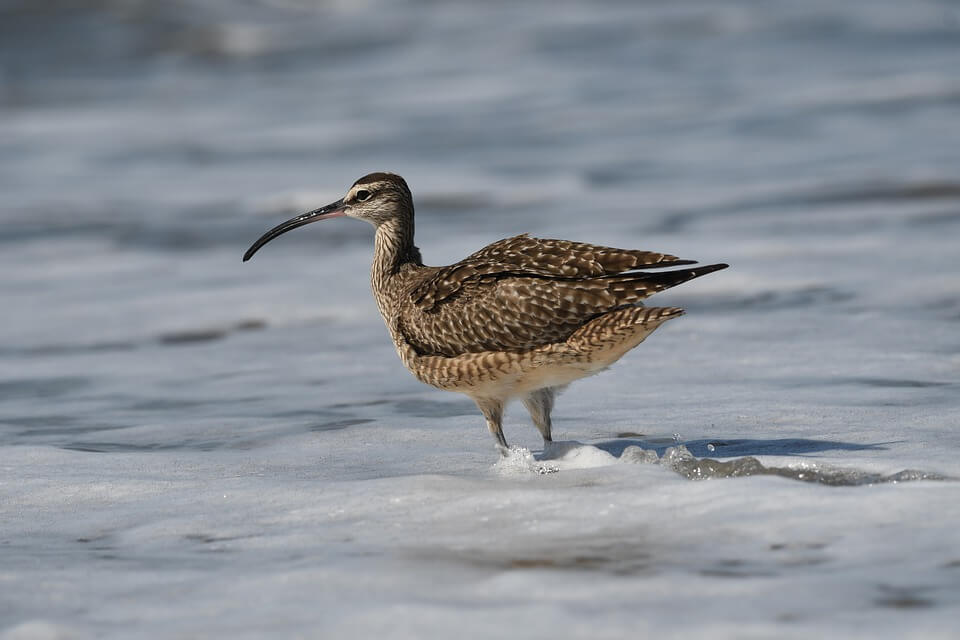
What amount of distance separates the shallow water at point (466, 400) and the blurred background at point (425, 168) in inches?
2.5

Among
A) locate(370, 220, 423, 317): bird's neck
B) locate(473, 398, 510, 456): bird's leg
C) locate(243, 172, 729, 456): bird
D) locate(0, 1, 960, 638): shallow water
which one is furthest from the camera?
locate(370, 220, 423, 317): bird's neck

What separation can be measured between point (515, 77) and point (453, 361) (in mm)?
18062

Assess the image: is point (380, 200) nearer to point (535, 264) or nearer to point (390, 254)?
point (390, 254)

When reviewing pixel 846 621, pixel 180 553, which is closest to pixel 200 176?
pixel 180 553

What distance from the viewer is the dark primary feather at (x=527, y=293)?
20.5 ft

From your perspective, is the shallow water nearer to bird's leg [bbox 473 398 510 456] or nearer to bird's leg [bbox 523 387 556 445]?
bird's leg [bbox 473 398 510 456]

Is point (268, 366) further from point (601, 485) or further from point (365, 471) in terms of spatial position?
point (601, 485)

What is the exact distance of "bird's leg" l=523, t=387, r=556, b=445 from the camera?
21.7 ft

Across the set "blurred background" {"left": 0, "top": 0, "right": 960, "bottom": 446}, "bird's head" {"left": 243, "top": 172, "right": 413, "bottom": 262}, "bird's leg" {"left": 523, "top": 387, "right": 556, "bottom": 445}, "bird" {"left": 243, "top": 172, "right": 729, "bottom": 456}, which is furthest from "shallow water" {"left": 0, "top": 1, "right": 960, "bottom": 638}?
"bird's head" {"left": 243, "top": 172, "right": 413, "bottom": 262}

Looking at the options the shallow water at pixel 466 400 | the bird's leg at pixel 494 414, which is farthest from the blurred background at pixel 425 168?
the bird's leg at pixel 494 414

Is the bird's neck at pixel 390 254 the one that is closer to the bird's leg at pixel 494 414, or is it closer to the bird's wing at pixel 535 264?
the bird's wing at pixel 535 264

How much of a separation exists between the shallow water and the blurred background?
0.21 ft

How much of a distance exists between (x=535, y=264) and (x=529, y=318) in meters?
0.28

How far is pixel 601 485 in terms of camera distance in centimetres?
578
